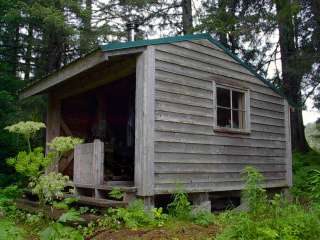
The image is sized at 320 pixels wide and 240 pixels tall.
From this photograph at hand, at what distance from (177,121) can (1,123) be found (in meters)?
7.40

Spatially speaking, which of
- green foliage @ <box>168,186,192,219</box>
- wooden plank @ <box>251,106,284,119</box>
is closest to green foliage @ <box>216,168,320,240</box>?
green foliage @ <box>168,186,192,219</box>

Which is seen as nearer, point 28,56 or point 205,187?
point 205,187

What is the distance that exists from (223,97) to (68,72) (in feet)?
12.3

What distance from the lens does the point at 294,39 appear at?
52.7 feet

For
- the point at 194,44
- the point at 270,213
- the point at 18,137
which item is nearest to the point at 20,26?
the point at 18,137

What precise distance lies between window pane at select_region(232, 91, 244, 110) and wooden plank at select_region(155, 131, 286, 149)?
854mm

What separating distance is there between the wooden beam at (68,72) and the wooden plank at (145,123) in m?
0.81

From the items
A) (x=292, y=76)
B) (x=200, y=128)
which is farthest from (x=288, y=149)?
(x=292, y=76)

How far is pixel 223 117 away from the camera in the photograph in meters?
9.29

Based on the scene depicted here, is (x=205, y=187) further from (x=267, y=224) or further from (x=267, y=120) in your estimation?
(x=267, y=120)

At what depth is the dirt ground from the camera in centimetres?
579

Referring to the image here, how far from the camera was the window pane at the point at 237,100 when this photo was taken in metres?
9.76

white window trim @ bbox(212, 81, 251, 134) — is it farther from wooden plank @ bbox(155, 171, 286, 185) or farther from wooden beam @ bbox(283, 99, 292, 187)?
wooden beam @ bbox(283, 99, 292, 187)

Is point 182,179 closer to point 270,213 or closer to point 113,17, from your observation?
point 270,213
